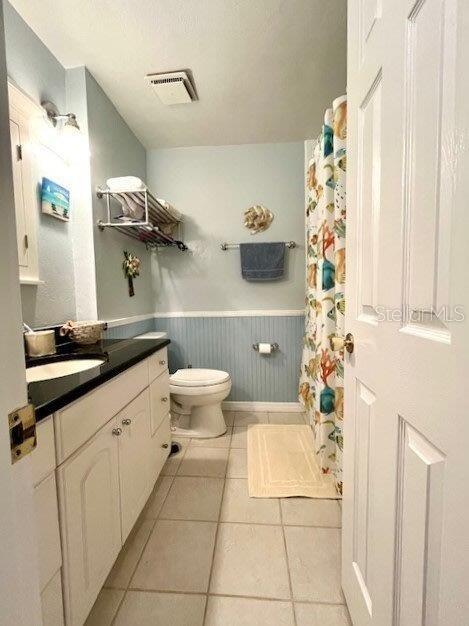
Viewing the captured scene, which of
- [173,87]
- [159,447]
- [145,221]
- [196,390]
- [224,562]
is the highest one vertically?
[173,87]

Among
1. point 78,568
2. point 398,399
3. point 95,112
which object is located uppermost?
point 95,112

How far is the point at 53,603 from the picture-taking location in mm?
656

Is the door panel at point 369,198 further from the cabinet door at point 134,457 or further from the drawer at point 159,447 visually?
the drawer at point 159,447

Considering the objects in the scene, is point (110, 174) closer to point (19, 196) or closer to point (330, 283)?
point (19, 196)

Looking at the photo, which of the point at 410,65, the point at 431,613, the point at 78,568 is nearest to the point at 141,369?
the point at 78,568

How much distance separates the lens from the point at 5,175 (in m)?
0.34

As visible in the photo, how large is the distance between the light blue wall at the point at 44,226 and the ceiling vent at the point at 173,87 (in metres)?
0.50

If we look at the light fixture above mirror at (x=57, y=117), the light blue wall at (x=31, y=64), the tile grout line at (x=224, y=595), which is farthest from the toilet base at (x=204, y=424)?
the light blue wall at (x=31, y=64)

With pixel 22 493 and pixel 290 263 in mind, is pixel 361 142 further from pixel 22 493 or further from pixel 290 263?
pixel 290 263

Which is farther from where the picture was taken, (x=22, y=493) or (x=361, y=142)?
(x=361, y=142)

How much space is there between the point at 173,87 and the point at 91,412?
1863mm

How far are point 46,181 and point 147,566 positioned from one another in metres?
1.75

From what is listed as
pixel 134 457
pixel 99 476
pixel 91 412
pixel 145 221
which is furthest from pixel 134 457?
pixel 145 221

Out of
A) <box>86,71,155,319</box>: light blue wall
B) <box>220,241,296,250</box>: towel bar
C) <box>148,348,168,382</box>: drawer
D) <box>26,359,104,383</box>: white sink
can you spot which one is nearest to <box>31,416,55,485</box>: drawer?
<box>26,359,104,383</box>: white sink
